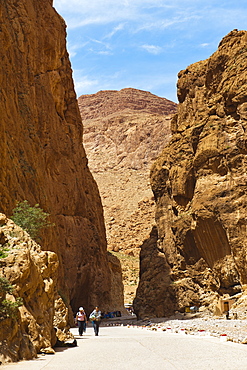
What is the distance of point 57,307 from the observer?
55.2ft

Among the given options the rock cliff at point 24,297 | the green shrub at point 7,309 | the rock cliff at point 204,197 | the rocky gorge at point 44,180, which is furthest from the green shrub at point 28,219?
the rock cliff at point 204,197

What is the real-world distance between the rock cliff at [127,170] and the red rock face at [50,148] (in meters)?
31.1

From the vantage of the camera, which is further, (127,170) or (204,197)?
(127,170)

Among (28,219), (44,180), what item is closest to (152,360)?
(28,219)

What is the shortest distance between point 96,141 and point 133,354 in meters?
167

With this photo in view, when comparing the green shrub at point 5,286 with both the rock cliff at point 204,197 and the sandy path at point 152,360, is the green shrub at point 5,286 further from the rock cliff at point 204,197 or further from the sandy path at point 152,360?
the rock cliff at point 204,197

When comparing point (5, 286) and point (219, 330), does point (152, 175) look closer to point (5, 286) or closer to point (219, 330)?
point (219, 330)

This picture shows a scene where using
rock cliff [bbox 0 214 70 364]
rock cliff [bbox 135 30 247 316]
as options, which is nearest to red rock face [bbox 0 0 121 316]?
rock cliff [bbox 135 30 247 316]

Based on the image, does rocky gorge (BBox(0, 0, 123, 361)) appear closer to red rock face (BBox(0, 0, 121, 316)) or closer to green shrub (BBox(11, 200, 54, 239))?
red rock face (BBox(0, 0, 121, 316))

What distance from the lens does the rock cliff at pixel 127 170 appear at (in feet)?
335

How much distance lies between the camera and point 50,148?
135 ft

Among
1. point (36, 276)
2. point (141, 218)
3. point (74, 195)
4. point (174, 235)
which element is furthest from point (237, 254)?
point (141, 218)

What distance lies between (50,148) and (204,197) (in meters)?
13.1

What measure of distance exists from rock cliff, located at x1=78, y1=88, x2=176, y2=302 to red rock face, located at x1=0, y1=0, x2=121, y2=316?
102 feet
